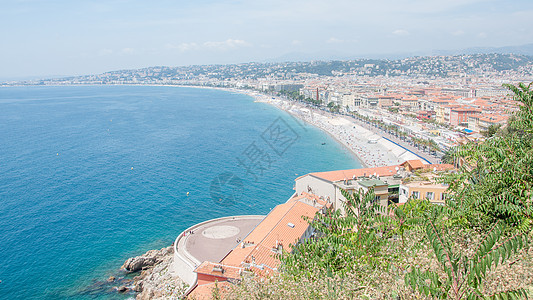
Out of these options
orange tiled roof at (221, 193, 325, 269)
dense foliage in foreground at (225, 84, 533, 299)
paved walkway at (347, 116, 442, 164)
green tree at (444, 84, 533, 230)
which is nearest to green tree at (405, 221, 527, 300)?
dense foliage in foreground at (225, 84, 533, 299)

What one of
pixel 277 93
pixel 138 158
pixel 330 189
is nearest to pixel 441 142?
pixel 330 189

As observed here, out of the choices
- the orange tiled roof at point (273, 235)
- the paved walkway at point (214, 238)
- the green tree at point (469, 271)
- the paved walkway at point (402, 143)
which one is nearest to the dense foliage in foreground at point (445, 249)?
the green tree at point (469, 271)

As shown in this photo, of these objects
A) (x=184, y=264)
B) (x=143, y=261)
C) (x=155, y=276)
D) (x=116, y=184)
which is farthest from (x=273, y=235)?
(x=116, y=184)

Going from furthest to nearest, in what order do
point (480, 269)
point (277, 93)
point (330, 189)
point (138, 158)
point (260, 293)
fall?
1. point (277, 93)
2. point (138, 158)
3. point (330, 189)
4. point (260, 293)
5. point (480, 269)

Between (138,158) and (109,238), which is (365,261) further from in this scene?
(138,158)

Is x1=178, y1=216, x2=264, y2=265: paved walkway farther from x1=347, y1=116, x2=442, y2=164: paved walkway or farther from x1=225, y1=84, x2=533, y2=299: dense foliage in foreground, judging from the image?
x1=347, y1=116, x2=442, y2=164: paved walkway

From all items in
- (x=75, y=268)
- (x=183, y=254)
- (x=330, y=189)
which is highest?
(x=330, y=189)

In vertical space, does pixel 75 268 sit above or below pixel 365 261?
below
